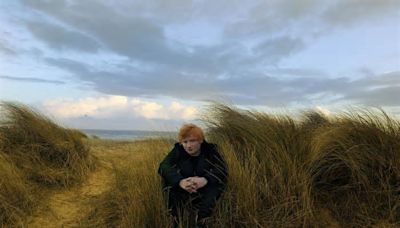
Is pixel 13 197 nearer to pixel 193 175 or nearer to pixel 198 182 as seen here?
pixel 193 175

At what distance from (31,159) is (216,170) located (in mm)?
3437

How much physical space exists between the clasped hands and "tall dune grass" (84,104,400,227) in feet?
1.14

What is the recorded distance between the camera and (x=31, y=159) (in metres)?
7.27

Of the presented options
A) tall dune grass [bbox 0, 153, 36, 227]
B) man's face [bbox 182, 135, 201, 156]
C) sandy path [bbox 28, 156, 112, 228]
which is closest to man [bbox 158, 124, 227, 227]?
man's face [bbox 182, 135, 201, 156]

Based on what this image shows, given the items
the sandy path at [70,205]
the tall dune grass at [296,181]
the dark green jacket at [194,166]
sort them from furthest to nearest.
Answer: the sandy path at [70,205] < the tall dune grass at [296,181] < the dark green jacket at [194,166]

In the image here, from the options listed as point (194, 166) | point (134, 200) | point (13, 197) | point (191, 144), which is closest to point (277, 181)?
point (194, 166)

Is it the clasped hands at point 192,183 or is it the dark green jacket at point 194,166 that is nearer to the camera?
the clasped hands at point 192,183

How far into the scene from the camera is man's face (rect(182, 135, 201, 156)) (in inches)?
200

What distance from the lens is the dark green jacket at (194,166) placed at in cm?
503

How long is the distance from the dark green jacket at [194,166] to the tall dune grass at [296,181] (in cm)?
24

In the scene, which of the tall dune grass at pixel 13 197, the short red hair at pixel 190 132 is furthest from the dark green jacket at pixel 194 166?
the tall dune grass at pixel 13 197

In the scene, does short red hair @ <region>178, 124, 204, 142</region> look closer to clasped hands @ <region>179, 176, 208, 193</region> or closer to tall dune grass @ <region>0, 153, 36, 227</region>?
clasped hands @ <region>179, 176, 208, 193</region>

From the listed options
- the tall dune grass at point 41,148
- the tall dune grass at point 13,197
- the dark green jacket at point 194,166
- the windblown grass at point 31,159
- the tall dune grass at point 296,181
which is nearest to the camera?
the dark green jacket at point 194,166

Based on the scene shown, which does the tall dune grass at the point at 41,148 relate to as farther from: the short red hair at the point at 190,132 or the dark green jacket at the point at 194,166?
the short red hair at the point at 190,132
